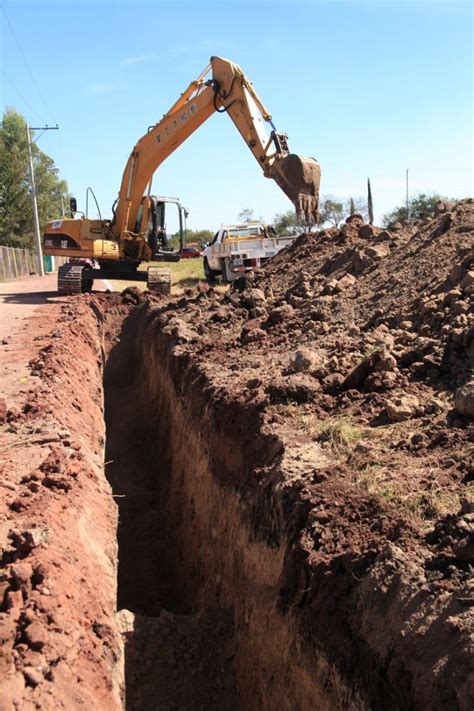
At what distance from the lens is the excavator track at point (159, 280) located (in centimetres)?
2023

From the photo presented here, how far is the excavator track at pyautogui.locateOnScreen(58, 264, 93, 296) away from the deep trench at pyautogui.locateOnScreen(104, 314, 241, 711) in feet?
22.0

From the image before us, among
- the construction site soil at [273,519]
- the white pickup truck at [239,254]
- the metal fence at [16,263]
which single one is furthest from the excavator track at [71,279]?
the metal fence at [16,263]

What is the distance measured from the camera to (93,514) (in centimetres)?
627

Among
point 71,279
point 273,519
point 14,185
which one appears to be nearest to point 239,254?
point 71,279

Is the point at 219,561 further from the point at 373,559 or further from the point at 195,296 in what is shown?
the point at 195,296

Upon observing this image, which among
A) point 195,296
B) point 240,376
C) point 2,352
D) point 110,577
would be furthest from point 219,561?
point 195,296

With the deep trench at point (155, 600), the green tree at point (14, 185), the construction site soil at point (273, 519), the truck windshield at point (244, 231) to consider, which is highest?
the green tree at point (14, 185)

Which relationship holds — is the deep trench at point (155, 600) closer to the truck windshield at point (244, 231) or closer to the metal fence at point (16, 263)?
the truck windshield at point (244, 231)

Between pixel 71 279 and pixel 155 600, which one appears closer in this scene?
pixel 155 600

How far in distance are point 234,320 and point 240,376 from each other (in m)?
3.46

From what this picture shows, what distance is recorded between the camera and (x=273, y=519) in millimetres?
5156

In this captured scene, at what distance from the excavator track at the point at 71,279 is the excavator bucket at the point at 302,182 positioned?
8885 millimetres

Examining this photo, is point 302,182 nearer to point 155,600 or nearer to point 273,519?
point 155,600

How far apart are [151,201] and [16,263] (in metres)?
24.0
